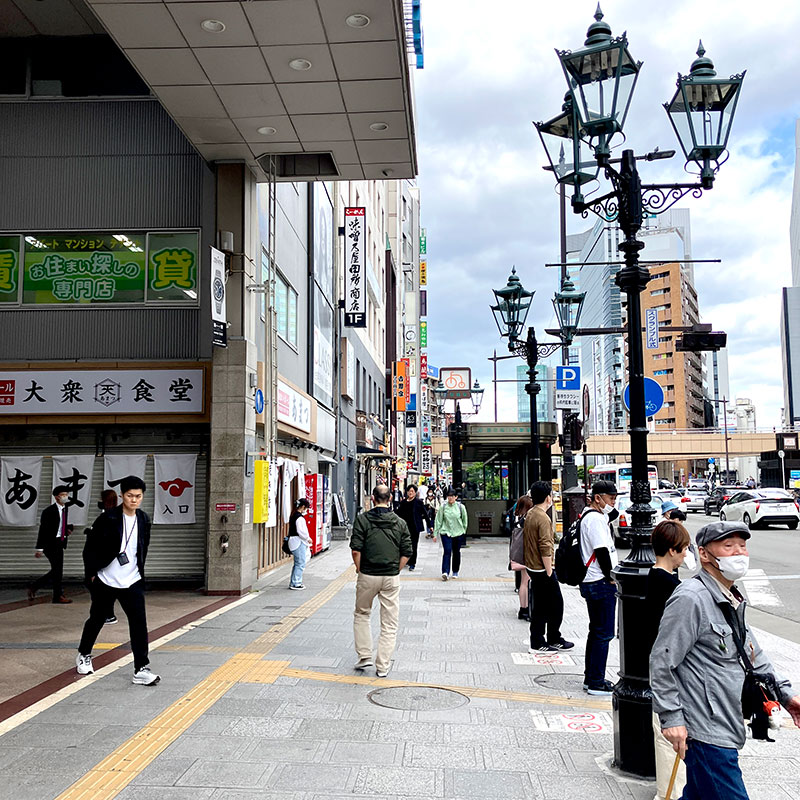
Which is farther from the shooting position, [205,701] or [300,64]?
[300,64]

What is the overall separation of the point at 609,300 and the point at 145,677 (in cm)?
7391

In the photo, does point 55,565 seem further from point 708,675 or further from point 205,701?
point 708,675

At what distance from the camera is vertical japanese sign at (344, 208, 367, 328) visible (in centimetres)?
2783

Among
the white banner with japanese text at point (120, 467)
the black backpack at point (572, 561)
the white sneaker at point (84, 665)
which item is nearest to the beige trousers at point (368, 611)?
the black backpack at point (572, 561)

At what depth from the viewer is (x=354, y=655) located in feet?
27.9

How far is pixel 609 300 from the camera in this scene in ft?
251

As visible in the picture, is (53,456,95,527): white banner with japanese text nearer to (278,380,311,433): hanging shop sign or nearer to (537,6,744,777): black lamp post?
(278,380,311,433): hanging shop sign

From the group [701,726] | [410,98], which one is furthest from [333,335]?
[701,726]

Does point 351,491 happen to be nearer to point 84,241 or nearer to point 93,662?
point 84,241

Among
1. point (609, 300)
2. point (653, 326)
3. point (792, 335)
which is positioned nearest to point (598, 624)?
point (653, 326)

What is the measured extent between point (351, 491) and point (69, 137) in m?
20.9

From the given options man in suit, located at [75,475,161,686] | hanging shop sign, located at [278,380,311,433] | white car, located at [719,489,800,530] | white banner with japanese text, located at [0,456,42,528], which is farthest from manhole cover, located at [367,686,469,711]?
white car, located at [719,489,800,530]

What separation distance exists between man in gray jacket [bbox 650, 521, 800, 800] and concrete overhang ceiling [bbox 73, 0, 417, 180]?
26.6ft

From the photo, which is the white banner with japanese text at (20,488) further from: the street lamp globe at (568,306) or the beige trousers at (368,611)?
the street lamp globe at (568,306)
